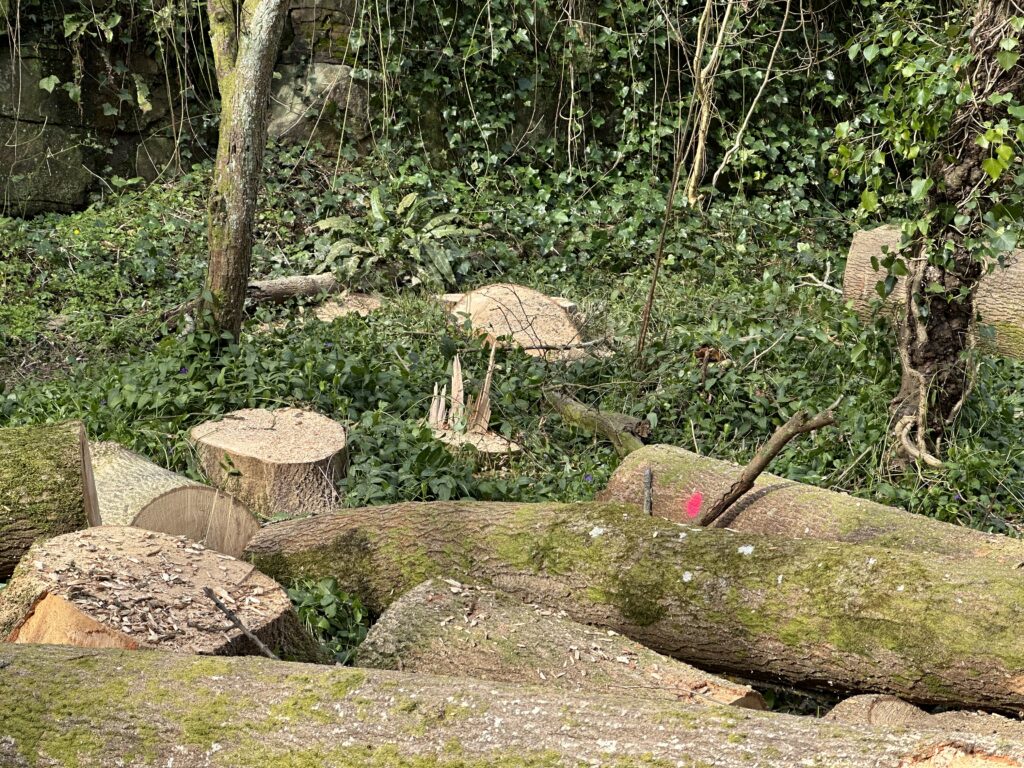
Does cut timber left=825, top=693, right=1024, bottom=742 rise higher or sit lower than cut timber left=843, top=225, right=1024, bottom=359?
lower

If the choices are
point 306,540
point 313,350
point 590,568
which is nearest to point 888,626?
point 590,568

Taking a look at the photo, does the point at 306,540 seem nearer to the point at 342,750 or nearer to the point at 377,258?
the point at 342,750

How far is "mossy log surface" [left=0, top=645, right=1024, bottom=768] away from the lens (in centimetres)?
219

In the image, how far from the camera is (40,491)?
3.91 meters

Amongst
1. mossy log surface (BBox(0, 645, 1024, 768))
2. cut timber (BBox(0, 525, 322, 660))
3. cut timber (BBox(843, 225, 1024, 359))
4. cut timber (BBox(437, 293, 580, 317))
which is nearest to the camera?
mossy log surface (BBox(0, 645, 1024, 768))

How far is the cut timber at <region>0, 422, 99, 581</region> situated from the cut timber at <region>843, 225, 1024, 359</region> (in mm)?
4790

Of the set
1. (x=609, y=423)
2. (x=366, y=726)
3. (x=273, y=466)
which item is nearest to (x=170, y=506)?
(x=273, y=466)

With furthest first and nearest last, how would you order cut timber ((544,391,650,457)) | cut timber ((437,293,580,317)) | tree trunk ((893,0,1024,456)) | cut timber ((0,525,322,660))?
cut timber ((437,293,580,317)) → cut timber ((544,391,650,457)) → tree trunk ((893,0,1024,456)) → cut timber ((0,525,322,660))

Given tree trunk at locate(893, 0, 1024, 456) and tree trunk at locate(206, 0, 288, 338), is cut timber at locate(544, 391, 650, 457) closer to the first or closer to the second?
tree trunk at locate(893, 0, 1024, 456)

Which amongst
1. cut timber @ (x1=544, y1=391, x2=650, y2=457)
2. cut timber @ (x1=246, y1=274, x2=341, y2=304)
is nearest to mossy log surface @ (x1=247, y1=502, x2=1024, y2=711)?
cut timber @ (x1=544, y1=391, x2=650, y2=457)

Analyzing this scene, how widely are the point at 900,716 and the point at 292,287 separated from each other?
565 centimetres

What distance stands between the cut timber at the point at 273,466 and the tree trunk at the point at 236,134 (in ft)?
3.91

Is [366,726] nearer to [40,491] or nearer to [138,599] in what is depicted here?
[138,599]

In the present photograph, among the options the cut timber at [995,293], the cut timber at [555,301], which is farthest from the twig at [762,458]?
the cut timber at [555,301]
